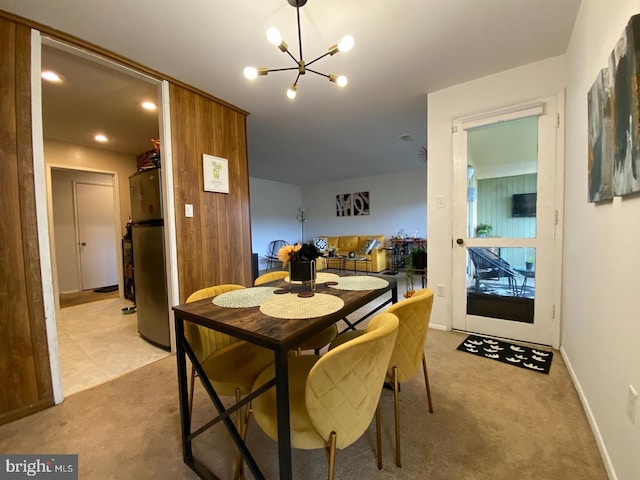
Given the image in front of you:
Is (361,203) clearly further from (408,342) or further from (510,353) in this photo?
(408,342)

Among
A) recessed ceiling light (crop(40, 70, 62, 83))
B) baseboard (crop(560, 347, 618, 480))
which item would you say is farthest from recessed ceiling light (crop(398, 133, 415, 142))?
recessed ceiling light (crop(40, 70, 62, 83))

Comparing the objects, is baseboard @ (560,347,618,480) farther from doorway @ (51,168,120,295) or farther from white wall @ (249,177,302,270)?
white wall @ (249,177,302,270)

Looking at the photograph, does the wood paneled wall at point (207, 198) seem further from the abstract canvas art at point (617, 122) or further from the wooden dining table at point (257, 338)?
the abstract canvas art at point (617, 122)

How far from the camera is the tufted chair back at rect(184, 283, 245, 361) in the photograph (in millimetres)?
1315

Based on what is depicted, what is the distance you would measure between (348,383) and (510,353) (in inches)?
82.4

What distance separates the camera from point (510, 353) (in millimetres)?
2219

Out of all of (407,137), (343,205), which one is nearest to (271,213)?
(343,205)

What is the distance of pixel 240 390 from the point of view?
1.21m

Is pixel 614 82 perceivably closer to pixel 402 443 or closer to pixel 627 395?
pixel 627 395

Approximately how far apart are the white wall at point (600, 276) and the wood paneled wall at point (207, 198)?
2780mm

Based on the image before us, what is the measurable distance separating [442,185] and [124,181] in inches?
190

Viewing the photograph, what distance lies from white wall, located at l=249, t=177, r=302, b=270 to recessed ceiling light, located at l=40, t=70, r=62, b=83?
4773 mm

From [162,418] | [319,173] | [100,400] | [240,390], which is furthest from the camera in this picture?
[319,173]

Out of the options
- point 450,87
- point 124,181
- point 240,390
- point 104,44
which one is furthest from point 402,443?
point 124,181
